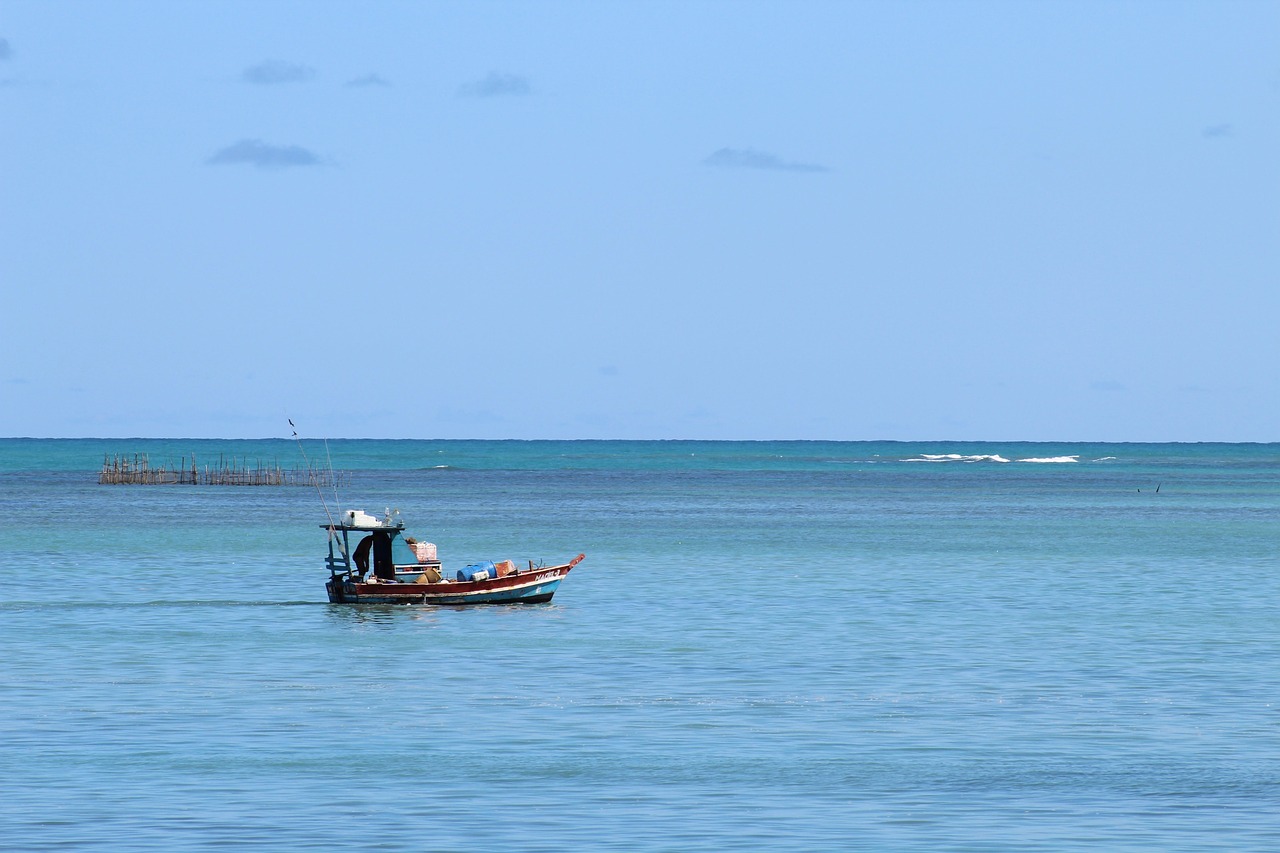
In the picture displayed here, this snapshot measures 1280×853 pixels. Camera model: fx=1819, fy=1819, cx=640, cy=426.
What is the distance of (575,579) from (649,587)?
3.96 m

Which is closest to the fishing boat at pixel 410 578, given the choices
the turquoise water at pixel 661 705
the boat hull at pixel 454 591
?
the boat hull at pixel 454 591

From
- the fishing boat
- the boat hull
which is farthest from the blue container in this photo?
the boat hull

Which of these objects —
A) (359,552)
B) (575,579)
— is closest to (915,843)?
(359,552)

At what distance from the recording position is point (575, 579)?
5622cm

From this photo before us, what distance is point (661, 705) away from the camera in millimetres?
29609

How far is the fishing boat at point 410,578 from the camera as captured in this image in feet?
154

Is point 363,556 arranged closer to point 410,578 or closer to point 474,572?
point 410,578

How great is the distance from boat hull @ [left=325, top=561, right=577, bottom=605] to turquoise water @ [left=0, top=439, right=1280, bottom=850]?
2.02 feet

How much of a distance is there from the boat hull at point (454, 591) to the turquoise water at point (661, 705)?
2.02ft

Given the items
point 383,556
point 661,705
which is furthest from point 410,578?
point 661,705

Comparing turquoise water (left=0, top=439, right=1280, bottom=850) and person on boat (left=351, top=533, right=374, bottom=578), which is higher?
person on boat (left=351, top=533, right=374, bottom=578)

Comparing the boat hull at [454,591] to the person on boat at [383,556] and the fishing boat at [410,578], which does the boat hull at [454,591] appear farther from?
the person on boat at [383,556]

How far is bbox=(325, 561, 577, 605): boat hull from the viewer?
4684 centimetres

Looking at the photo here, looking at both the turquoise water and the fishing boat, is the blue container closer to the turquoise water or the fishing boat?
the fishing boat
